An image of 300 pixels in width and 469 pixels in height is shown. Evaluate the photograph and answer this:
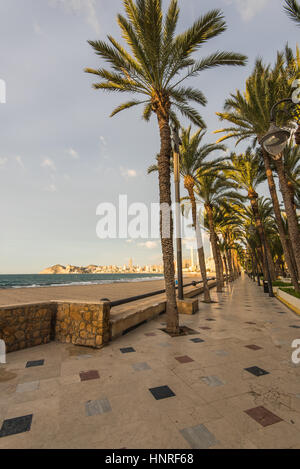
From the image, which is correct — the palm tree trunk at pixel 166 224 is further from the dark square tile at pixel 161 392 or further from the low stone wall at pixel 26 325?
the low stone wall at pixel 26 325

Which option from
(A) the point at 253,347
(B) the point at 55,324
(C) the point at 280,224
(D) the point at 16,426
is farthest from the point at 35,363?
(C) the point at 280,224

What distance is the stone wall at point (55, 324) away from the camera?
4.41 meters

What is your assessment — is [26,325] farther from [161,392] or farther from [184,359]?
[184,359]

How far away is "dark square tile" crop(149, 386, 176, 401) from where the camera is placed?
2775mm

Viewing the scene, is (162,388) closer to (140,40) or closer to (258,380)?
(258,380)

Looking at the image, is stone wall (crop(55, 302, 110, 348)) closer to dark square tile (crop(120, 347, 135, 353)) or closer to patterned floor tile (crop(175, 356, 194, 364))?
dark square tile (crop(120, 347, 135, 353))

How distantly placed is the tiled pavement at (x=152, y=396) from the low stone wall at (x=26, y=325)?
0.29m

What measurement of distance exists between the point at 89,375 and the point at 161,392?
1269 millimetres

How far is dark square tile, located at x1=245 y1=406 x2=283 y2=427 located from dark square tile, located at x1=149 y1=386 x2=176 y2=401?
1.00 m

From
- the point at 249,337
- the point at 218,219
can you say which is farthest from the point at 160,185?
the point at 218,219

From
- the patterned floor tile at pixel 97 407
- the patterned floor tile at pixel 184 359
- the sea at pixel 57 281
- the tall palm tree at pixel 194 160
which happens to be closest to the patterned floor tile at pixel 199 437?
the patterned floor tile at pixel 97 407

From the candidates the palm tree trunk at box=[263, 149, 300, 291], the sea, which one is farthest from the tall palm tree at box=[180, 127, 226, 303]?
the sea
